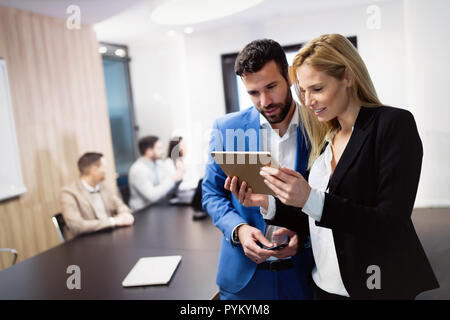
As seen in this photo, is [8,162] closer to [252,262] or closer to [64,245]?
[64,245]

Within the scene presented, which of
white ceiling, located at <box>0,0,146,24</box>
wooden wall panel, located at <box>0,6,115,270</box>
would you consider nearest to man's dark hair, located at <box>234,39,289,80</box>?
white ceiling, located at <box>0,0,146,24</box>

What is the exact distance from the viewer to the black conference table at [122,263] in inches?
64.6

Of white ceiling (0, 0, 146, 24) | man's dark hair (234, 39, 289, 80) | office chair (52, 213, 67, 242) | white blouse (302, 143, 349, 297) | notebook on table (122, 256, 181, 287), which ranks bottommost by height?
notebook on table (122, 256, 181, 287)

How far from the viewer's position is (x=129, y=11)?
3.16 m

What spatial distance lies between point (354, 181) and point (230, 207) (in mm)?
570

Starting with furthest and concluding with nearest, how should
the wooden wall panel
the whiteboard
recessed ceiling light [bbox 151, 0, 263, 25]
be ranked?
the wooden wall panel → the whiteboard → recessed ceiling light [bbox 151, 0, 263, 25]

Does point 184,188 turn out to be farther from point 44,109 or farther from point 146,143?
point 44,109

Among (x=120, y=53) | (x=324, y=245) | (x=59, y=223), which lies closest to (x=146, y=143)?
(x=59, y=223)

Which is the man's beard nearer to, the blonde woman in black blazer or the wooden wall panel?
the blonde woman in black blazer

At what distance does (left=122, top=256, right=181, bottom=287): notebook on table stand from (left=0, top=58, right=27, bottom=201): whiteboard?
178 centimetres

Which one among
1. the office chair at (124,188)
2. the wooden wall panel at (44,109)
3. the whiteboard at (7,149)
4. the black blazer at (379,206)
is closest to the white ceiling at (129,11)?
the wooden wall panel at (44,109)

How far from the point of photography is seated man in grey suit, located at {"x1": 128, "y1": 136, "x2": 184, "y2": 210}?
3693 mm
